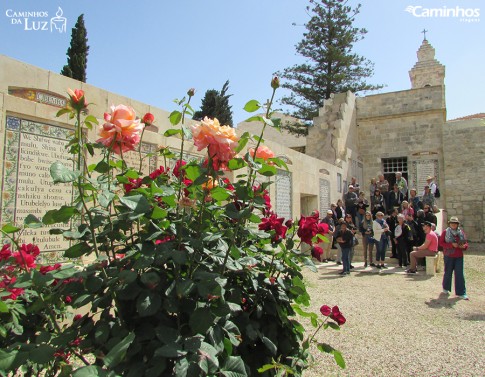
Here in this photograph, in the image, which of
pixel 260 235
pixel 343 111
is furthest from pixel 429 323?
pixel 343 111

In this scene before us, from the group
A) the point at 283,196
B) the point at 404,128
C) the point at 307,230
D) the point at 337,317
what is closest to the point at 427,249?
the point at 283,196

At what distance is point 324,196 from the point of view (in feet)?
42.7

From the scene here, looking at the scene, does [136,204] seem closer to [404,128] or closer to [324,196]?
[324,196]

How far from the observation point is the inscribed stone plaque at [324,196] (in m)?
12.7

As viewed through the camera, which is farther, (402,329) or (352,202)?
(352,202)

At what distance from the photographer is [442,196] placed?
17781 mm

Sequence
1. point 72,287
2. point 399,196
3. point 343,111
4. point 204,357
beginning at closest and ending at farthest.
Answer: point 204,357 → point 72,287 → point 399,196 → point 343,111

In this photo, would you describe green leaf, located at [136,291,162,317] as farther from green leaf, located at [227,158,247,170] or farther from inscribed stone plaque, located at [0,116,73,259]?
inscribed stone plaque, located at [0,116,73,259]

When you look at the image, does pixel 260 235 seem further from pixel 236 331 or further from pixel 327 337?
pixel 327 337

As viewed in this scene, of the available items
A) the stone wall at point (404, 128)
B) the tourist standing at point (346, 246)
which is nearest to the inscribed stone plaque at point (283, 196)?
the tourist standing at point (346, 246)

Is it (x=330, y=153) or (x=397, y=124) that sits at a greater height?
(x=397, y=124)

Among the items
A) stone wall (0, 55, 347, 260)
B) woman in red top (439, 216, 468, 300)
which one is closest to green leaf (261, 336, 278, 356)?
stone wall (0, 55, 347, 260)

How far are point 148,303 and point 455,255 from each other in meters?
6.91

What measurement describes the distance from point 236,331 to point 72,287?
67 cm
